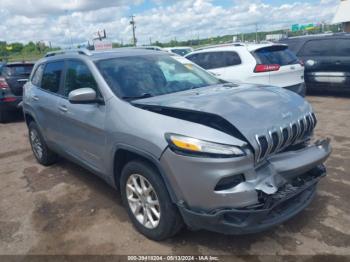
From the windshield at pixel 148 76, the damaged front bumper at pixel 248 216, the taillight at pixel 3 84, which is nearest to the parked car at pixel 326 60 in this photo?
the windshield at pixel 148 76

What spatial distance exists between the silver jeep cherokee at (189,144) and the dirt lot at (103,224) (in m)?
0.31

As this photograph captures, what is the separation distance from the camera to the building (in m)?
30.5

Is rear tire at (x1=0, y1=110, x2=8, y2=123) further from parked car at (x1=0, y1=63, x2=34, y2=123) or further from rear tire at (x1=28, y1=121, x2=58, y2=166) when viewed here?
rear tire at (x1=28, y1=121, x2=58, y2=166)

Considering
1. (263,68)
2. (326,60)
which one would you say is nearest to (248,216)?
(263,68)

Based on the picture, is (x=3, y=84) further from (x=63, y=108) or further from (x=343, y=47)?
(x=343, y=47)

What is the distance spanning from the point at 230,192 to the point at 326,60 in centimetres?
840

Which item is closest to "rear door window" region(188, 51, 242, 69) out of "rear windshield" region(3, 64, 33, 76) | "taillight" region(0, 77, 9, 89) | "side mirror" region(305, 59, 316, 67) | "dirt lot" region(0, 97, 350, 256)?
"side mirror" region(305, 59, 316, 67)

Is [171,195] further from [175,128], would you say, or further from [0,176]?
[0,176]

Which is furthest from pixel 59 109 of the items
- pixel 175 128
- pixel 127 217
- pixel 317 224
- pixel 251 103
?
pixel 317 224

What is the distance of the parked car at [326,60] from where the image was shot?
9.21m

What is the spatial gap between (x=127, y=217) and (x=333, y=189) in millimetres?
2406

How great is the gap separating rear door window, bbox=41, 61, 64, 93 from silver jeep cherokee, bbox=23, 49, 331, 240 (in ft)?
1.66

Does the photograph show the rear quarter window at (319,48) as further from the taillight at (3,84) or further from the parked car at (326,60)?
the taillight at (3,84)

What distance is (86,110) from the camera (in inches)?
146
